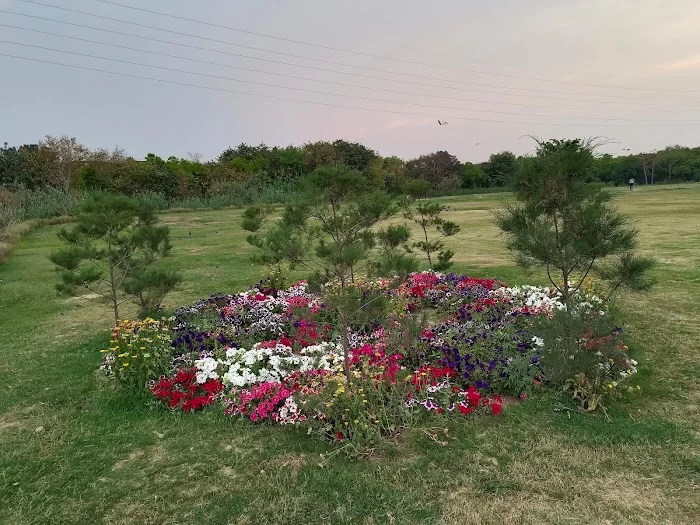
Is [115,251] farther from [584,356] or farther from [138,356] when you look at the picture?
[584,356]

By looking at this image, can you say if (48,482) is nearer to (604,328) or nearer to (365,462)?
(365,462)

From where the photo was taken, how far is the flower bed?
11.4ft

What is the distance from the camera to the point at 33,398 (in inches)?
→ 167

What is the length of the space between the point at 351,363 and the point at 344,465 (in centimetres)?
125

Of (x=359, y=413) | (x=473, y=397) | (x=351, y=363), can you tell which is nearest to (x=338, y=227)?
(x=351, y=363)

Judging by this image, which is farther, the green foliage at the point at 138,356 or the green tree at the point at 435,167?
the green tree at the point at 435,167

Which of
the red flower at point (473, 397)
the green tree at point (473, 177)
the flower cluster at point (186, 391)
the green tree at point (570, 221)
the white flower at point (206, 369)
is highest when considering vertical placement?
the green tree at point (473, 177)

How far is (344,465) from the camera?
2.98 m

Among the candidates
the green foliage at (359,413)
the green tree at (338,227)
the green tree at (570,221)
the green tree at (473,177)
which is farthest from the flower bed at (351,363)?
the green tree at (473,177)

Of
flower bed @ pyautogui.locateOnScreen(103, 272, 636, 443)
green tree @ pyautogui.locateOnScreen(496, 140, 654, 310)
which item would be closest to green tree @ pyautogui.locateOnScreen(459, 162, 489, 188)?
flower bed @ pyautogui.locateOnScreen(103, 272, 636, 443)

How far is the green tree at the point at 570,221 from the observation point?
4.00 m

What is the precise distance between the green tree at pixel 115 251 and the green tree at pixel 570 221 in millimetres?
3851

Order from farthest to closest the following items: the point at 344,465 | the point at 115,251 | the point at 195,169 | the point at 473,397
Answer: the point at 195,169 → the point at 115,251 → the point at 473,397 → the point at 344,465

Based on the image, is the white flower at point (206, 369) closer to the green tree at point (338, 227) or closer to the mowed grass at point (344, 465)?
the mowed grass at point (344, 465)
